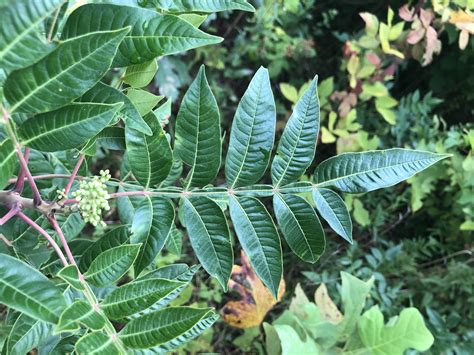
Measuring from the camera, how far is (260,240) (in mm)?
765

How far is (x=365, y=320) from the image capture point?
1603 mm

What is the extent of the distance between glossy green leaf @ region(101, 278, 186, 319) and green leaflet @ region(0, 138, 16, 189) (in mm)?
205

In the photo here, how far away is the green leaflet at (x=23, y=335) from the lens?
68 cm

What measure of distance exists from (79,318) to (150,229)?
231 millimetres

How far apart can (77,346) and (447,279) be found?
1860 millimetres

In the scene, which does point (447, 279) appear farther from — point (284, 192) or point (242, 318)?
point (284, 192)

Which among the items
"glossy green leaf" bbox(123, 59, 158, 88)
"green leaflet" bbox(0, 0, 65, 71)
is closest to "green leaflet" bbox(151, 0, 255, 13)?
"glossy green leaf" bbox(123, 59, 158, 88)

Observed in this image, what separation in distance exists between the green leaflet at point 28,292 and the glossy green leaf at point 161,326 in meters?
0.12

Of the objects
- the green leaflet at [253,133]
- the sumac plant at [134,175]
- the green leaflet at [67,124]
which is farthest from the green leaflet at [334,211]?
the green leaflet at [67,124]

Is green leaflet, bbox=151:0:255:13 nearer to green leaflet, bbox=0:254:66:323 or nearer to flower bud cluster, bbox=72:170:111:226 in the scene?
flower bud cluster, bbox=72:170:111:226

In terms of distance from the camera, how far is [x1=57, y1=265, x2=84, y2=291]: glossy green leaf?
592 millimetres

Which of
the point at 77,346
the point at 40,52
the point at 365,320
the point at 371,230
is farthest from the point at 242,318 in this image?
the point at 40,52

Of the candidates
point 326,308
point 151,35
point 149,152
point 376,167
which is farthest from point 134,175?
point 326,308

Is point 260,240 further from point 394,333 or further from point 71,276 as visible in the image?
point 394,333
